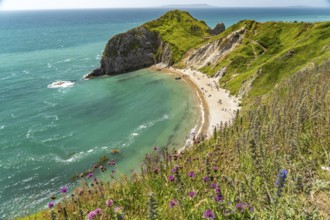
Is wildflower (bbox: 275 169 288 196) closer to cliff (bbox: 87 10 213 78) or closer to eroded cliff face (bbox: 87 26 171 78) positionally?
cliff (bbox: 87 10 213 78)

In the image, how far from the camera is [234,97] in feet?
267

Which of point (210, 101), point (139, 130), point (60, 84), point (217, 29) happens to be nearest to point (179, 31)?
point (217, 29)

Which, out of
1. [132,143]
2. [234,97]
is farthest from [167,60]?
[132,143]

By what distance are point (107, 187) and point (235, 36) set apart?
117 meters

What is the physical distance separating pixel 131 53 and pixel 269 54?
63896 mm

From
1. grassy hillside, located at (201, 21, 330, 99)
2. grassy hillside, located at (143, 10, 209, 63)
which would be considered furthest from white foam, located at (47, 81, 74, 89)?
grassy hillside, located at (201, 21, 330, 99)

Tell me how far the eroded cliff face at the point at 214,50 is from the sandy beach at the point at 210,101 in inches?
311

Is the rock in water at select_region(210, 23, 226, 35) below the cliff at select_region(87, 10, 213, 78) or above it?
above

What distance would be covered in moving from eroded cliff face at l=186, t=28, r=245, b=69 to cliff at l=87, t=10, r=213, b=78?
905cm

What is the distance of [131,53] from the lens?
130250mm

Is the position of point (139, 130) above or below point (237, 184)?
below

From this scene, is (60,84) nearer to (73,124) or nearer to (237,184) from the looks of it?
(73,124)

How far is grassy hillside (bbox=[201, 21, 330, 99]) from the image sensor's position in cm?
7494

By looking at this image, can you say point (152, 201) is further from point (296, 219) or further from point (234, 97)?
point (234, 97)
